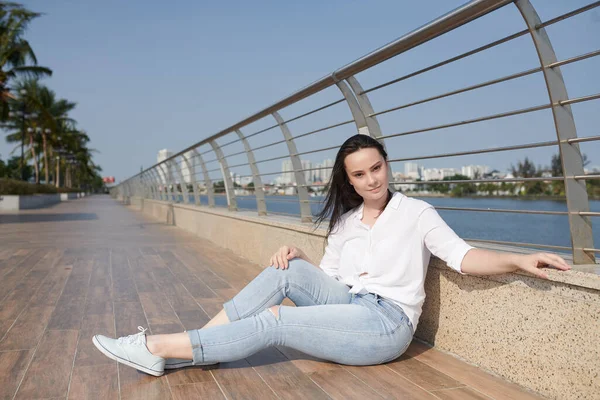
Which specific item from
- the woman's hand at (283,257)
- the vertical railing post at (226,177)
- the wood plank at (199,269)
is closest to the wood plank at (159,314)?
the wood plank at (199,269)

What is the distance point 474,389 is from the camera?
2.22 metres

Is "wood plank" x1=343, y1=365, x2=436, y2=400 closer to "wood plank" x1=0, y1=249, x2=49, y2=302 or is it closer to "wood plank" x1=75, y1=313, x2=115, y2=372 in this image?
"wood plank" x1=75, y1=313, x2=115, y2=372

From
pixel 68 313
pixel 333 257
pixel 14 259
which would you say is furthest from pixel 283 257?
pixel 14 259

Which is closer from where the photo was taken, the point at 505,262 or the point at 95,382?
the point at 505,262

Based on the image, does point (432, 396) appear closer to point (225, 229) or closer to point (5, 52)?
point (225, 229)

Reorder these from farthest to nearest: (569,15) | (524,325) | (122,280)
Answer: (122,280) → (524,325) → (569,15)

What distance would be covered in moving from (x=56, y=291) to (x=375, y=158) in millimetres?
2840

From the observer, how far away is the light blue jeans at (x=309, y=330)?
7.45 ft

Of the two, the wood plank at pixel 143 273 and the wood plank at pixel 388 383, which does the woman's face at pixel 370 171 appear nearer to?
the wood plank at pixel 388 383

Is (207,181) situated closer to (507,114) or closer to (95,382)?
(95,382)

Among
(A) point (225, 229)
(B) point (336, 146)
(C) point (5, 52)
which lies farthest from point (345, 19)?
(C) point (5, 52)

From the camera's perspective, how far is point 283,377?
238cm

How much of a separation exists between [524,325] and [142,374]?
1537 millimetres

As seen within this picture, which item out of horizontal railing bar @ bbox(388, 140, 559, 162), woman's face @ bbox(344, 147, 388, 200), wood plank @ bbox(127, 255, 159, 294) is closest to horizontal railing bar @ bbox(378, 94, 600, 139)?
horizontal railing bar @ bbox(388, 140, 559, 162)
